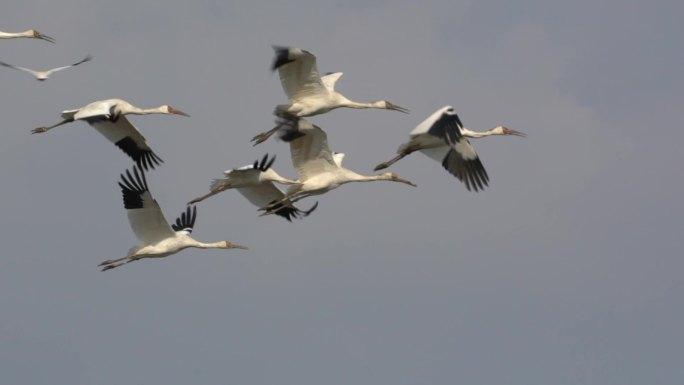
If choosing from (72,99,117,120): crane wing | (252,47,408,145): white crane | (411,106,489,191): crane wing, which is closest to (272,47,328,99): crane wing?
(252,47,408,145): white crane

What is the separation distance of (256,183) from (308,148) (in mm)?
2042

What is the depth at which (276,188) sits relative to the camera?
31.2 meters

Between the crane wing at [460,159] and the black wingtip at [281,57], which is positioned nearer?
the black wingtip at [281,57]

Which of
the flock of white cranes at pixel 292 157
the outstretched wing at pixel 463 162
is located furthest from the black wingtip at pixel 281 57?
the outstretched wing at pixel 463 162

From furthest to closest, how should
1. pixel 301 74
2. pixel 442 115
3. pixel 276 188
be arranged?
pixel 276 188, pixel 301 74, pixel 442 115

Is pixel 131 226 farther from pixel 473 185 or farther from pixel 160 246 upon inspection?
pixel 473 185

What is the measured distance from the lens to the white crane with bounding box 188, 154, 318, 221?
2991 cm

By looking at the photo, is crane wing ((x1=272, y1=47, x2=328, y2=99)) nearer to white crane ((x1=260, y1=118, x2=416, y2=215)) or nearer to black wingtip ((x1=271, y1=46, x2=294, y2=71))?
black wingtip ((x1=271, y1=46, x2=294, y2=71))

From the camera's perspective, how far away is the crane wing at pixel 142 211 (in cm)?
2912

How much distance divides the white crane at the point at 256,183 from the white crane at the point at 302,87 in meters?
0.68

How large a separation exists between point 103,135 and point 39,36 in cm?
208

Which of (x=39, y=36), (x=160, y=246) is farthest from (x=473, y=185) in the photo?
(x=39, y=36)

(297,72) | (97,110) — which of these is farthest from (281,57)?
(97,110)

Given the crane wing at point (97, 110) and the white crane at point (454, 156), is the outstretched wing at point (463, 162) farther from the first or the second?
the crane wing at point (97, 110)
